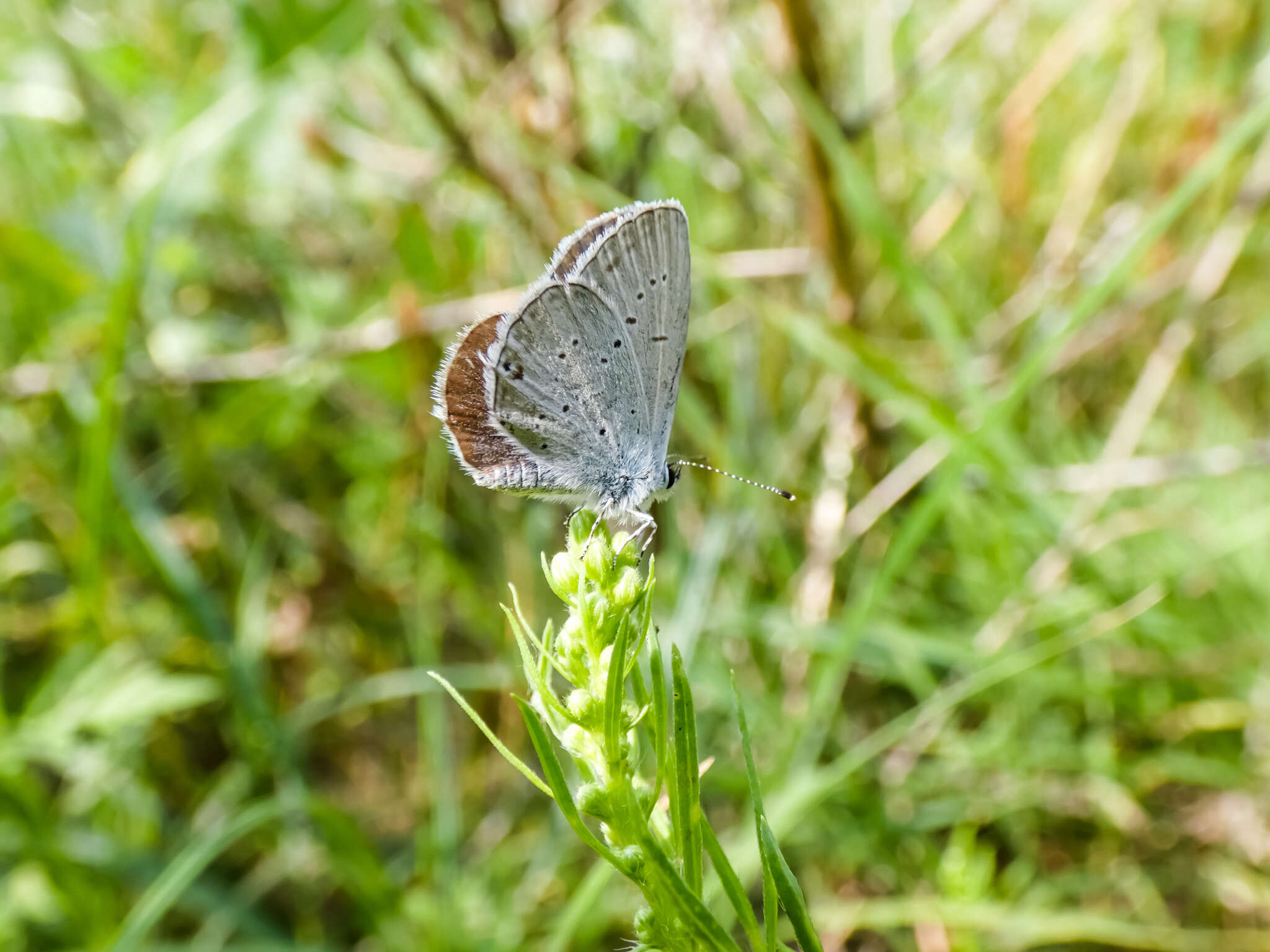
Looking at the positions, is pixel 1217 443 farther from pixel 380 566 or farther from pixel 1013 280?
pixel 380 566

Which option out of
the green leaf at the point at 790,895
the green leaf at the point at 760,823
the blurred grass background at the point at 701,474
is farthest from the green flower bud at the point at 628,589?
the blurred grass background at the point at 701,474

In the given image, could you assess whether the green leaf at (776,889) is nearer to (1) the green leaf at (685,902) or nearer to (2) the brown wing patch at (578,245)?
(1) the green leaf at (685,902)

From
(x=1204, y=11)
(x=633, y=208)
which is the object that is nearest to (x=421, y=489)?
(x=633, y=208)

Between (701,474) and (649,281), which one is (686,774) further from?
(701,474)

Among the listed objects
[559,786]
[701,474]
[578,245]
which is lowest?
[701,474]

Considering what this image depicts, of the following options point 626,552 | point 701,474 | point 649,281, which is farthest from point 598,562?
point 701,474
